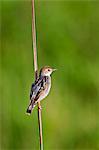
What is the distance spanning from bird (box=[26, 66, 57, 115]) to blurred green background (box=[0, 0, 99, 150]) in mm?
785

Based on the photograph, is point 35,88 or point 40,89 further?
point 40,89

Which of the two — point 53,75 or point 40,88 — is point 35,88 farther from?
point 53,75

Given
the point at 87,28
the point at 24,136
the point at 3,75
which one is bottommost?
the point at 24,136

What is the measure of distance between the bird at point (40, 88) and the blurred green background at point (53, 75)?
2.58ft

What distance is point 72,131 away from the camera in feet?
17.0

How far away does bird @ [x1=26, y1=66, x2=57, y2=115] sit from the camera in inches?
157

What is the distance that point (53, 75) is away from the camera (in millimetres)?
5355

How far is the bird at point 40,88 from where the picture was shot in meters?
3.98

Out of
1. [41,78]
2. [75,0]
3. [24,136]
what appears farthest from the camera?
[75,0]

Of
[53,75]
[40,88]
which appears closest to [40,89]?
[40,88]

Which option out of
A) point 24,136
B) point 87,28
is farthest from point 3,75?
point 87,28

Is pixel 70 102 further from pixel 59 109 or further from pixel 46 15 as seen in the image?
pixel 46 15

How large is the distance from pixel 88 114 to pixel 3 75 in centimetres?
77

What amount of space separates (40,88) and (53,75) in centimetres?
121
